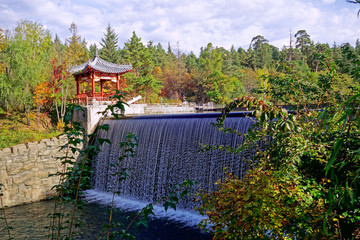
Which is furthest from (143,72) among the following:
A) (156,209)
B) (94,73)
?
(156,209)

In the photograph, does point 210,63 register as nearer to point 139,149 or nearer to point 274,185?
point 139,149

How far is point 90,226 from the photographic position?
910cm

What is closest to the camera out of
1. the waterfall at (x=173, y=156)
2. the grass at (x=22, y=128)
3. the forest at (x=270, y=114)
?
the forest at (x=270, y=114)

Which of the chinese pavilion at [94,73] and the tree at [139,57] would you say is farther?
the tree at [139,57]

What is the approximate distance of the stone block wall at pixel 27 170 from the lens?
462 inches

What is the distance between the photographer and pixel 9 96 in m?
A: 16.2

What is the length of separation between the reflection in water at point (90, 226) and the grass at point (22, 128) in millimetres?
3729

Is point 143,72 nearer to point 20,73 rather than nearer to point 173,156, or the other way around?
point 20,73

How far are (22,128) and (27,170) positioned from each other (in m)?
4.71

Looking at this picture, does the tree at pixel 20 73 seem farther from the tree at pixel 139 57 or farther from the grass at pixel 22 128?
the tree at pixel 139 57

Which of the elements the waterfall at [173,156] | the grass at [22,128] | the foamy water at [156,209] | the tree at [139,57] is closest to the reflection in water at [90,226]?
the foamy water at [156,209]

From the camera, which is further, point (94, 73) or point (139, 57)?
point (139, 57)

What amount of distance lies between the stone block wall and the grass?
1109 millimetres

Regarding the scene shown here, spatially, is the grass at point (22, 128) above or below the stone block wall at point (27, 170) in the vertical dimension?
above
